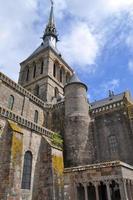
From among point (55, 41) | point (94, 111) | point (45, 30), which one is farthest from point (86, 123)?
point (45, 30)

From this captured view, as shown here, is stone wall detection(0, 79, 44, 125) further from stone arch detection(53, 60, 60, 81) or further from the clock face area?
the clock face area

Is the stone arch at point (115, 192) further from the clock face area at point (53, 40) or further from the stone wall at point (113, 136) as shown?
the clock face area at point (53, 40)

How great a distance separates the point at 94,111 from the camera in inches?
838

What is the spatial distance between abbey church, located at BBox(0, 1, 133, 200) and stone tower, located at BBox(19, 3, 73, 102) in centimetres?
112

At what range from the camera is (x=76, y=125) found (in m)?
19.9

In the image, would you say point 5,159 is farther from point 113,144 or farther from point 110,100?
point 110,100

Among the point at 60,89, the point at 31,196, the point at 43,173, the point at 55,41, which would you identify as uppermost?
the point at 55,41

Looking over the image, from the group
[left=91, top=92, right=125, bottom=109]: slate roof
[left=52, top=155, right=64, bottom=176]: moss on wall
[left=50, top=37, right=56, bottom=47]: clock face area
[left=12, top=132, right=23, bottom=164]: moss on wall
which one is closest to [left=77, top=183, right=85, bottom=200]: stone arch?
[left=52, top=155, right=64, bottom=176]: moss on wall

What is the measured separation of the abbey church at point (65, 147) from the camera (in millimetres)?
13391

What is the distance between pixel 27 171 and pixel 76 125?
699 centimetres

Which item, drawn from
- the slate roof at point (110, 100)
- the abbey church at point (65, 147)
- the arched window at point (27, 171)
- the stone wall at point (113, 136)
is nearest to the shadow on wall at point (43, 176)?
the abbey church at point (65, 147)

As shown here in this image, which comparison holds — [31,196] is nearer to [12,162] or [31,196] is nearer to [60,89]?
[12,162]

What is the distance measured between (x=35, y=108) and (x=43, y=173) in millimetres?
9788

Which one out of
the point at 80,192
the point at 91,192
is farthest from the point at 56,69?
the point at 80,192
